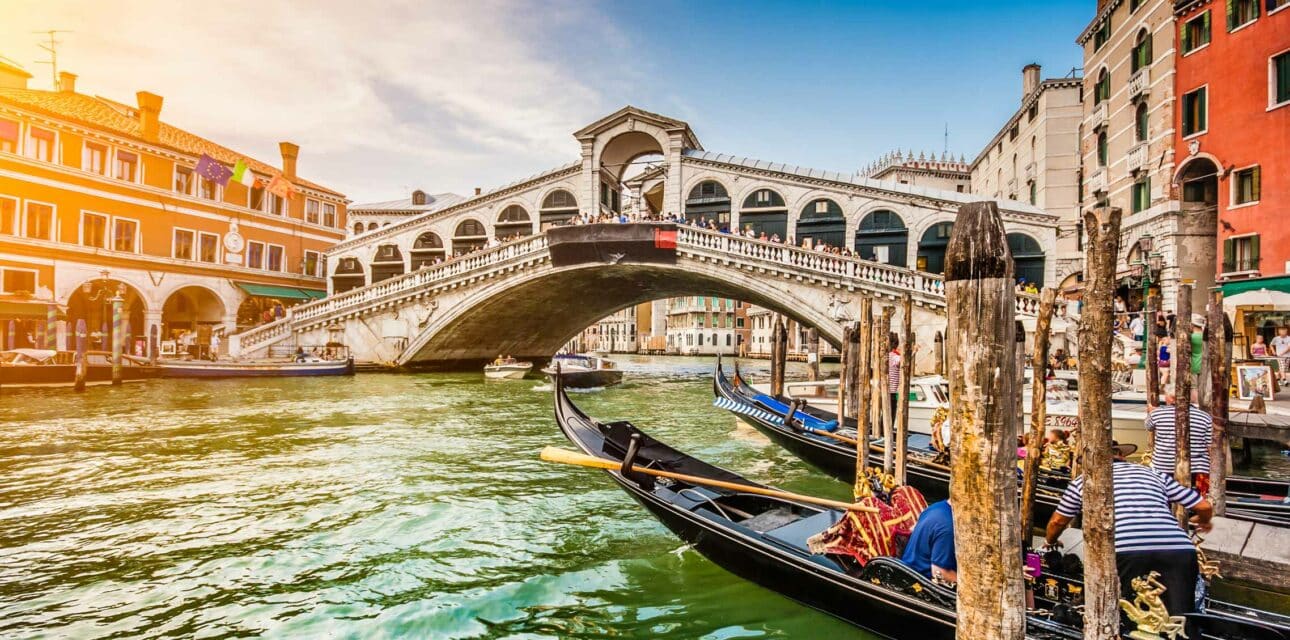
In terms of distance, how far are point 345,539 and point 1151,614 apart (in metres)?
4.54

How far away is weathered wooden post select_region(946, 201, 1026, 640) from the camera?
7.27ft

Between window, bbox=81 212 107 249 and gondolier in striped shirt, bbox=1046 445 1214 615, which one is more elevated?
window, bbox=81 212 107 249

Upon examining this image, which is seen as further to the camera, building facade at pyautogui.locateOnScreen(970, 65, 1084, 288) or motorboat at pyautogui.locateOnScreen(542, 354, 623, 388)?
motorboat at pyautogui.locateOnScreen(542, 354, 623, 388)

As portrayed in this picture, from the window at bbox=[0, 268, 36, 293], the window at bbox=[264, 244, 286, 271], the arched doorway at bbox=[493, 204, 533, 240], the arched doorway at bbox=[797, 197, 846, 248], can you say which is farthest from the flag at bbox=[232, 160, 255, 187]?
the arched doorway at bbox=[797, 197, 846, 248]

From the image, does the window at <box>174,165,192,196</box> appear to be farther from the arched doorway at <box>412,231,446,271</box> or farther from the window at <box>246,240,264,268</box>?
the arched doorway at <box>412,231,446,271</box>

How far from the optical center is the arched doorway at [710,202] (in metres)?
18.2

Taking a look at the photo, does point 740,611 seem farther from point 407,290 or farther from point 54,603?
point 407,290

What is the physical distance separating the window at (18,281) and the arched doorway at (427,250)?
29.8 feet

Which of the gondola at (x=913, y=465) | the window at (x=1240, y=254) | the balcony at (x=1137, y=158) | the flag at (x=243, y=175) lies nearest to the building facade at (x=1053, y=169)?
the balcony at (x=1137, y=158)

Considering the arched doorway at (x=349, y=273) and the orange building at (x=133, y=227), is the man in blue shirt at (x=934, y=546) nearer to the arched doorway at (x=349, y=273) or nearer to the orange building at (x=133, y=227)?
the orange building at (x=133, y=227)

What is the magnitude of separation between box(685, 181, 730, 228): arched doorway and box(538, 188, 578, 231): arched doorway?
12.2 feet

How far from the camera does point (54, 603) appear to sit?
11.5ft

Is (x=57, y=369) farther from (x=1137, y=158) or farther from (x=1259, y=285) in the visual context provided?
(x=1137, y=158)

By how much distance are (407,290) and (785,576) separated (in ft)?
49.9
